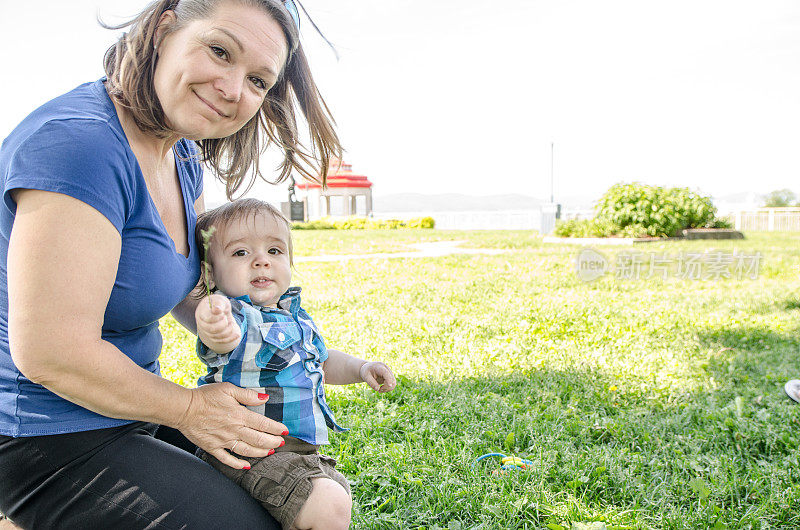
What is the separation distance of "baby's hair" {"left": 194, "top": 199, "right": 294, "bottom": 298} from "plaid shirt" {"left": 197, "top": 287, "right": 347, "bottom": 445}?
0.83ft

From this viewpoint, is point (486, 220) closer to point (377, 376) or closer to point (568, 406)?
point (568, 406)

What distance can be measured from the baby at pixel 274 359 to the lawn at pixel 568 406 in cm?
67

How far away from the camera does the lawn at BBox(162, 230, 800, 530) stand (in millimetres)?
2367

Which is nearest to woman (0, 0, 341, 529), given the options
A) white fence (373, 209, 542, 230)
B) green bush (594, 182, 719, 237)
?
green bush (594, 182, 719, 237)

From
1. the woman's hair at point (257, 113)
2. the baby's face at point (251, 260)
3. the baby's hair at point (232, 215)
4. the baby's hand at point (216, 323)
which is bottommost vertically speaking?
the baby's hand at point (216, 323)

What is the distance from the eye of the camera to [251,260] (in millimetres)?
1901

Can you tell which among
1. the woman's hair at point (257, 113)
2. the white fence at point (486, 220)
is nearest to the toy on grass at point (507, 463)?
the woman's hair at point (257, 113)

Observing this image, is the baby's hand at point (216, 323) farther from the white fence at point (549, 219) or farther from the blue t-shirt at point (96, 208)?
the white fence at point (549, 219)

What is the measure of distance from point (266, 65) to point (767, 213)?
25423mm

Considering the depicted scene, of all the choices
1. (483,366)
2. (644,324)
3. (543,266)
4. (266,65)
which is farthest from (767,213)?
(266,65)

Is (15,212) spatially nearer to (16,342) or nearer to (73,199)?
(73,199)

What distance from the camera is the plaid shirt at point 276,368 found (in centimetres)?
171

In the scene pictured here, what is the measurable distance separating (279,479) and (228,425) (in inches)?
7.8

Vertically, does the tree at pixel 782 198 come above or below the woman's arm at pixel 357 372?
above
